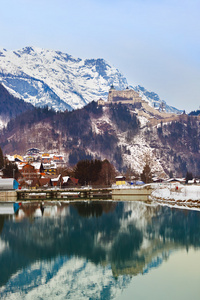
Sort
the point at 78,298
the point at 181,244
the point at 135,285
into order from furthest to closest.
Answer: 1. the point at 181,244
2. the point at 135,285
3. the point at 78,298

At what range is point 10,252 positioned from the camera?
55.8 m

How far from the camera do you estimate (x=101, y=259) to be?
5200cm

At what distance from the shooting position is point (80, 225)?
3187 inches

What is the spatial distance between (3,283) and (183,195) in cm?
8322

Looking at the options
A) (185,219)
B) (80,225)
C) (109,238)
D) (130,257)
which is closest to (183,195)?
(185,219)

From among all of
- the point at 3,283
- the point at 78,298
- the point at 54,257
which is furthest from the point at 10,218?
the point at 78,298

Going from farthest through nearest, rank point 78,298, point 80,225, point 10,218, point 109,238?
point 10,218 < point 80,225 < point 109,238 < point 78,298

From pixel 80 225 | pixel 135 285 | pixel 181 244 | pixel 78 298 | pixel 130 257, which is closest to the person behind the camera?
pixel 78 298

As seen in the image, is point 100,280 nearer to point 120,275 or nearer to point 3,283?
point 120,275

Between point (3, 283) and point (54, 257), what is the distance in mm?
11029

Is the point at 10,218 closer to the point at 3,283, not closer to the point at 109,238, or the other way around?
the point at 109,238

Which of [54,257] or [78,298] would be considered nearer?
[78,298]

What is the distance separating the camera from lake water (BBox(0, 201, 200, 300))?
4047 cm

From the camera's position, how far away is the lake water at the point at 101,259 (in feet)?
133
